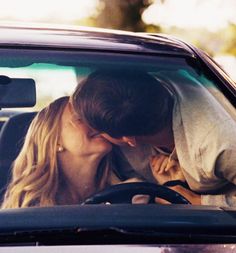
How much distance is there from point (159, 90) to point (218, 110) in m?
0.23

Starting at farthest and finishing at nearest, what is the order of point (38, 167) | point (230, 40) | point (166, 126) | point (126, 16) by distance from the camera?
point (126, 16)
point (230, 40)
point (166, 126)
point (38, 167)

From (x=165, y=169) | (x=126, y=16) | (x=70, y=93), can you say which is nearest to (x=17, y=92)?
(x=70, y=93)

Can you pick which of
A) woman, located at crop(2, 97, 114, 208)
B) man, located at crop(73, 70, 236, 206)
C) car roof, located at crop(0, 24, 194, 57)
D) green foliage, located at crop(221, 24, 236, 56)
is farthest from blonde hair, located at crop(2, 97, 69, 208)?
green foliage, located at crop(221, 24, 236, 56)

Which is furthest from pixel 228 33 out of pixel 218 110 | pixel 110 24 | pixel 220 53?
pixel 218 110

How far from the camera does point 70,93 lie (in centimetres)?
374

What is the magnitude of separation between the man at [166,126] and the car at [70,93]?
0.18ft

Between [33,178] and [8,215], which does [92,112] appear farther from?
[8,215]

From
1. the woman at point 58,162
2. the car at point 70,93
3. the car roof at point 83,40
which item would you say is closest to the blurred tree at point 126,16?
the car at point 70,93

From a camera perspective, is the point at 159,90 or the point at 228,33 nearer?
the point at 159,90

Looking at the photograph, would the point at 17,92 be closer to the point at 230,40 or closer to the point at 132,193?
the point at 132,193

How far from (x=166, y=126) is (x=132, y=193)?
13.7 inches

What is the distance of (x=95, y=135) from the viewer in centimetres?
358

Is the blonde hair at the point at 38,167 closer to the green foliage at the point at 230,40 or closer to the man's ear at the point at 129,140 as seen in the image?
the man's ear at the point at 129,140

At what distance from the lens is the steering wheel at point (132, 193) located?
3334 millimetres
